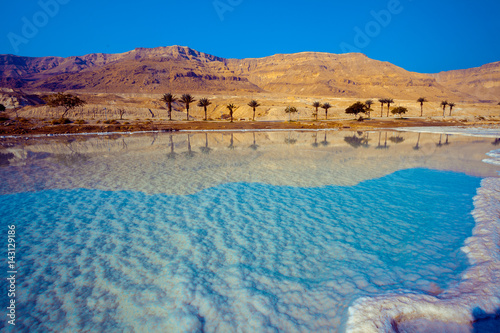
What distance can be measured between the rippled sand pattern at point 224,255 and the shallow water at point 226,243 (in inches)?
1.2

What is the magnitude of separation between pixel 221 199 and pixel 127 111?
212ft

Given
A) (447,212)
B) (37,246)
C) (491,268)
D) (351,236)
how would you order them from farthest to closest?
(447,212) → (351,236) → (37,246) → (491,268)

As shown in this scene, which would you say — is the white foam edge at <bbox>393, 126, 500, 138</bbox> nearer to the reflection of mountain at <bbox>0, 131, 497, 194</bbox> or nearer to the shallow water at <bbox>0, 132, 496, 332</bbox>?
the reflection of mountain at <bbox>0, 131, 497, 194</bbox>

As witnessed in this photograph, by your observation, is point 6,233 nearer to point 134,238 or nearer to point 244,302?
point 134,238

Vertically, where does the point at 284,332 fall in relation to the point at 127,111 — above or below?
below

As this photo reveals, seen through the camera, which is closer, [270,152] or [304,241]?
[304,241]

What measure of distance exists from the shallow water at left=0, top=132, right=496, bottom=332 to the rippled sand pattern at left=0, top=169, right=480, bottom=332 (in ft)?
0.10

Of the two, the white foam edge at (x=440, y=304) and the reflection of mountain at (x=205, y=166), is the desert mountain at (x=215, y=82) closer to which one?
the reflection of mountain at (x=205, y=166)

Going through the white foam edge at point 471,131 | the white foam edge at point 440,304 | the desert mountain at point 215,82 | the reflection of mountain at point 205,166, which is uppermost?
the desert mountain at point 215,82

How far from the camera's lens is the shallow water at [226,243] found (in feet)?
14.9

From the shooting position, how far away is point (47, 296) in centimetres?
484

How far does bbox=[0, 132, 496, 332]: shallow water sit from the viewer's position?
4.54 meters

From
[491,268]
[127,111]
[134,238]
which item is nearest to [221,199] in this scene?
[134,238]

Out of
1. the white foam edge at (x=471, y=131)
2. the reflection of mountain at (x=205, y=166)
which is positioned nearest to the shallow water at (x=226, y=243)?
the reflection of mountain at (x=205, y=166)
